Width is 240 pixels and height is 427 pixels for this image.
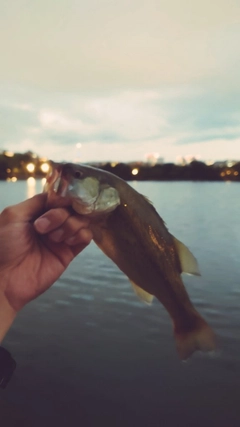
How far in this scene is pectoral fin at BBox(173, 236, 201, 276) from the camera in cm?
256

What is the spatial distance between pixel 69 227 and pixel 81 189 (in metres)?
0.22

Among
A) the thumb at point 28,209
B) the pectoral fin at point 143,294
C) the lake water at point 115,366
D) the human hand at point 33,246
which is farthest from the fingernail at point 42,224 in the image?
the lake water at point 115,366

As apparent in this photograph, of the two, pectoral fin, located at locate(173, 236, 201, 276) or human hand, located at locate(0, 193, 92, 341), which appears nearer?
human hand, located at locate(0, 193, 92, 341)

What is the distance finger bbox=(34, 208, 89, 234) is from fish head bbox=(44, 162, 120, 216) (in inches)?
1.6

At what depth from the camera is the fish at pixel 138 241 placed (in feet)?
7.62

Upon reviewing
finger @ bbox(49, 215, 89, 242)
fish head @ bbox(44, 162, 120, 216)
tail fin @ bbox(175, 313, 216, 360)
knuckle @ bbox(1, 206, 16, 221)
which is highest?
fish head @ bbox(44, 162, 120, 216)

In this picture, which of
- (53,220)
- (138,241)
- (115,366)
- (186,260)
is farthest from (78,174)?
(115,366)

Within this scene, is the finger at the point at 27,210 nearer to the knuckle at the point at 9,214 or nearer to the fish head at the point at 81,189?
the knuckle at the point at 9,214

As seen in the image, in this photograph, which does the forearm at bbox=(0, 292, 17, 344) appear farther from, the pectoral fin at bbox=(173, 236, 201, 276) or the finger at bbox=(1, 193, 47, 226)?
the pectoral fin at bbox=(173, 236, 201, 276)

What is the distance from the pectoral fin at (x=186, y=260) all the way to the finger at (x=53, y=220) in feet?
1.76

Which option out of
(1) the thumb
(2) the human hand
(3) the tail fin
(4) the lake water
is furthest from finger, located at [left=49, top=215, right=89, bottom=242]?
(4) the lake water

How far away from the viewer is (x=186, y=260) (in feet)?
8.45

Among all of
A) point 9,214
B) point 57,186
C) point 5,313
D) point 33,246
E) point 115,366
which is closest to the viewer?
point 57,186

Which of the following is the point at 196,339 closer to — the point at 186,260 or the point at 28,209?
the point at 186,260
